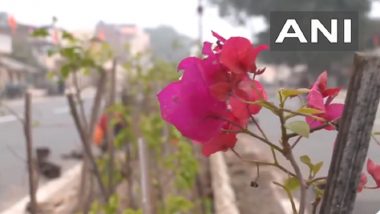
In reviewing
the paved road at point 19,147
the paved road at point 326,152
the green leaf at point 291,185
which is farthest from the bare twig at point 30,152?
the green leaf at point 291,185

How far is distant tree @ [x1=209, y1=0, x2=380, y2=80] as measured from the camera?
92 centimetres

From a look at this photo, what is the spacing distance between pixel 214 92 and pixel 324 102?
0.45 ft

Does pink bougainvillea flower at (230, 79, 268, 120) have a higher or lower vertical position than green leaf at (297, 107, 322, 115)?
higher

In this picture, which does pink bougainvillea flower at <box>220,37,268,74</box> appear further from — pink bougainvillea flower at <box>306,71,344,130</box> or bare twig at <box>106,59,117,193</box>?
bare twig at <box>106,59,117,193</box>

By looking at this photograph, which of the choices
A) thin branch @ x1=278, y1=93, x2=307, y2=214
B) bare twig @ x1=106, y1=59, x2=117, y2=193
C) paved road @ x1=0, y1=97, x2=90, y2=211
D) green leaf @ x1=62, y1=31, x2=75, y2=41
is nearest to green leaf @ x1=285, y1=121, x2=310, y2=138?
thin branch @ x1=278, y1=93, x2=307, y2=214

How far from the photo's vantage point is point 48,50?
253cm

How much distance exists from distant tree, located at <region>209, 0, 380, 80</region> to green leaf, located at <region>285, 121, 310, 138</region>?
94mm

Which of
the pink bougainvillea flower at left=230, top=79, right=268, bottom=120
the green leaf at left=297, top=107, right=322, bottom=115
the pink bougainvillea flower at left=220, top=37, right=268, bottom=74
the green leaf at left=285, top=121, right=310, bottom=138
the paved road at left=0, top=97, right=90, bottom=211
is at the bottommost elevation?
the paved road at left=0, top=97, right=90, bottom=211

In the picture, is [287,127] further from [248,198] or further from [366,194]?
[248,198]

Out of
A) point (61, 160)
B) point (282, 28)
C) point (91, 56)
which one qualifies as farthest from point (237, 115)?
point (61, 160)

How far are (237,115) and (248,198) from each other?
3.47 meters

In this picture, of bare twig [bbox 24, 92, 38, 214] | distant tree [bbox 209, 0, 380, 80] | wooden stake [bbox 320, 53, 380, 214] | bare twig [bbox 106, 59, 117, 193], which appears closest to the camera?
wooden stake [bbox 320, 53, 380, 214]

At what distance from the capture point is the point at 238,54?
1.93 ft

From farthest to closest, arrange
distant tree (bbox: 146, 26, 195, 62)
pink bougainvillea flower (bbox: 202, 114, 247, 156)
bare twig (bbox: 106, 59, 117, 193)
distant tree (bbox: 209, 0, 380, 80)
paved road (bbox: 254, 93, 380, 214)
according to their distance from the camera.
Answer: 1. distant tree (bbox: 146, 26, 195, 62)
2. bare twig (bbox: 106, 59, 117, 193)
3. distant tree (bbox: 209, 0, 380, 80)
4. paved road (bbox: 254, 93, 380, 214)
5. pink bougainvillea flower (bbox: 202, 114, 247, 156)
